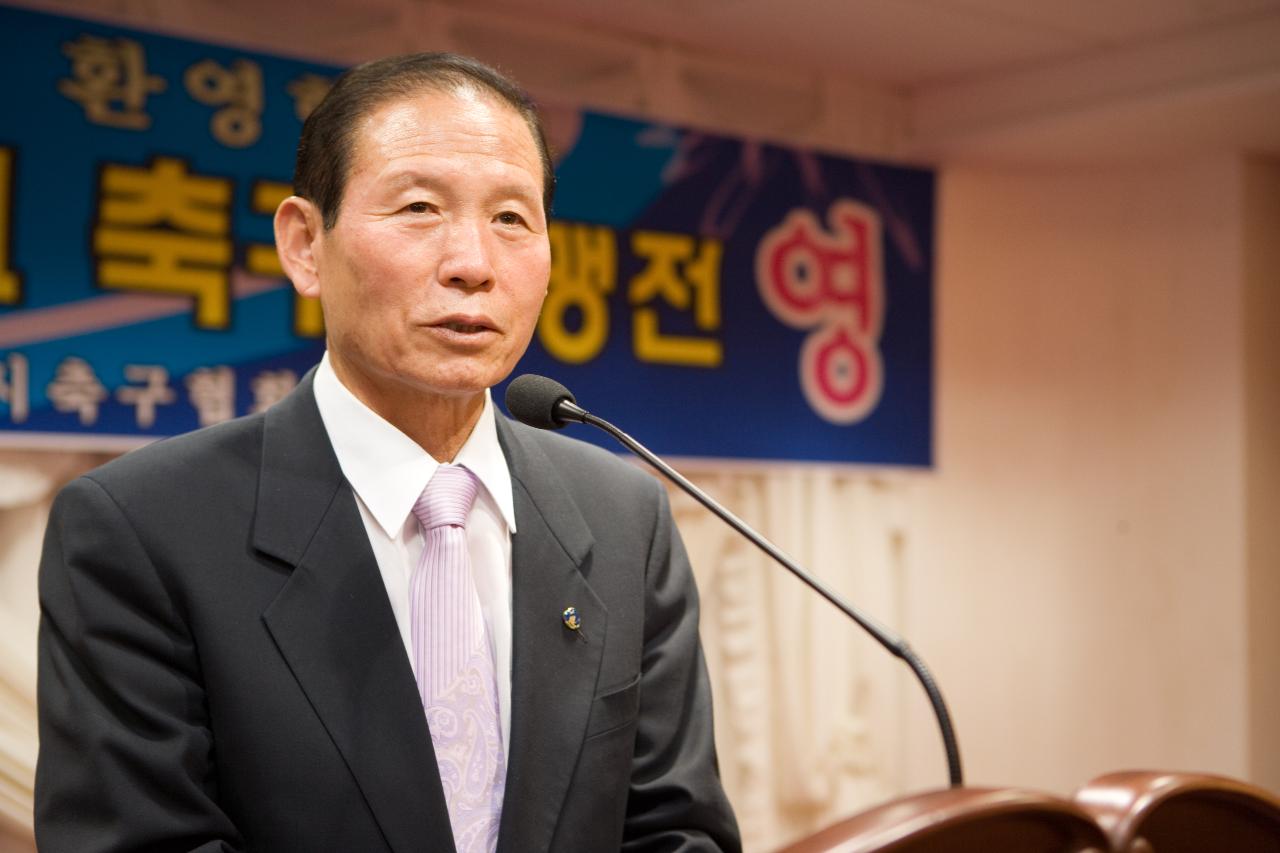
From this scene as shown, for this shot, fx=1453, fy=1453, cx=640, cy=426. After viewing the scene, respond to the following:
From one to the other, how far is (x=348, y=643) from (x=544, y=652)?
19cm

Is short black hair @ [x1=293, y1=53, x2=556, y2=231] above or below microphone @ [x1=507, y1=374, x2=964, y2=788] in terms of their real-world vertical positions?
above

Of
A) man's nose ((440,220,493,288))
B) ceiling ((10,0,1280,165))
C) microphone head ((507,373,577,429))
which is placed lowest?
microphone head ((507,373,577,429))

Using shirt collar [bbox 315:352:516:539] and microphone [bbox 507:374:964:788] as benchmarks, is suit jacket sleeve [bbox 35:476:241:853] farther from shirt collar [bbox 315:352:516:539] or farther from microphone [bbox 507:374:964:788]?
microphone [bbox 507:374:964:788]

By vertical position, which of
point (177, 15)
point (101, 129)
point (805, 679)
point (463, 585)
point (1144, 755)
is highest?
point (177, 15)

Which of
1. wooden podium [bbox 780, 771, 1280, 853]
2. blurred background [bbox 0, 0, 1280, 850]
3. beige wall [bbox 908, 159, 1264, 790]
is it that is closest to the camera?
wooden podium [bbox 780, 771, 1280, 853]

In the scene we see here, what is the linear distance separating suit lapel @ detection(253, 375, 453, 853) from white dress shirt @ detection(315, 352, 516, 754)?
0.08 feet

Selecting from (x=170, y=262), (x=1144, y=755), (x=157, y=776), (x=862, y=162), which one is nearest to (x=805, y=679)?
(x=1144, y=755)

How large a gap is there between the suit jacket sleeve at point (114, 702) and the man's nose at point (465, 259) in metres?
0.36

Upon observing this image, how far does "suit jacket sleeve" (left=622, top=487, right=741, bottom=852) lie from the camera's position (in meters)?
1.43

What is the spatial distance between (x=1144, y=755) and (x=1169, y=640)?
0.36 meters

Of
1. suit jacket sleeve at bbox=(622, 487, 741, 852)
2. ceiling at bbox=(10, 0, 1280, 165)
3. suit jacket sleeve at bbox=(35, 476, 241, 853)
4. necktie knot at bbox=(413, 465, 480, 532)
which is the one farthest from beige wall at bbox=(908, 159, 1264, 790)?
suit jacket sleeve at bbox=(35, 476, 241, 853)

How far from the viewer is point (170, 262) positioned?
3.16m

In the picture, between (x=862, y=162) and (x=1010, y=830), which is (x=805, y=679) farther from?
(x=1010, y=830)

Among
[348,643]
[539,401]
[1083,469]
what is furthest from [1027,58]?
[348,643]
